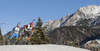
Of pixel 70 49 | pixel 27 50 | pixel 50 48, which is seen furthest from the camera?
pixel 70 49

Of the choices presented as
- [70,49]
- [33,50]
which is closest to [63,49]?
[70,49]

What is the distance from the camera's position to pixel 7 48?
13023 mm

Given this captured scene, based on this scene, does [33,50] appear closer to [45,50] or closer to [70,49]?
[45,50]

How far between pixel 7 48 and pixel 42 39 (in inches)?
1135

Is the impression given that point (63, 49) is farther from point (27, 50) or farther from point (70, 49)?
point (27, 50)

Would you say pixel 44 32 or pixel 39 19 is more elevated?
pixel 39 19

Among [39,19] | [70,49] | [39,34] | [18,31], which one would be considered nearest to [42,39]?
[39,34]

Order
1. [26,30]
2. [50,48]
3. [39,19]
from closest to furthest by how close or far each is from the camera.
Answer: [50,48], [26,30], [39,19]

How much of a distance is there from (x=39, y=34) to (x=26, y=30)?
886 inches

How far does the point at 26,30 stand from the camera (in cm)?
1967

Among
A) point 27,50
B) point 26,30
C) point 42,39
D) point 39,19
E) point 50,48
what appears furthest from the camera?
point 39,19

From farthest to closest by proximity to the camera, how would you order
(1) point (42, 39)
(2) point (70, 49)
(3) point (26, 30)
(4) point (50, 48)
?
(1) point (42, 39)
(3) point (26, 30)
(2) point (70, 49)
(4) point (50, 48)

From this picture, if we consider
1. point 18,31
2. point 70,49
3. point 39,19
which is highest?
point 39,19

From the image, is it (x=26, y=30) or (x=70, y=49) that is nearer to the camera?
(x=70, y=49)
